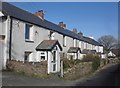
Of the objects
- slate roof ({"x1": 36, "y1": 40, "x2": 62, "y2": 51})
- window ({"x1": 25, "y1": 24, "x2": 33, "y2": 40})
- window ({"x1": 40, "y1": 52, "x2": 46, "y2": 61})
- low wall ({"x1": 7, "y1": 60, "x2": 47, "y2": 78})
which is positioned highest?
Result: window ({"x1": 25, "y1": 24, "x2": 33, "y2": 40})

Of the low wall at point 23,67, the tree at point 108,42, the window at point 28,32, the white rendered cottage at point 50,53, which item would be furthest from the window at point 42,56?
the tree at point 108,42

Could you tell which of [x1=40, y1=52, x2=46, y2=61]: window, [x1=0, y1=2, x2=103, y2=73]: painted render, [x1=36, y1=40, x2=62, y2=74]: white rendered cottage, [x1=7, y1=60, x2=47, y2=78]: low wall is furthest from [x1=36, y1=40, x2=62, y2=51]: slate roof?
[x1=7, y1=60, x2=47, y2=78]: low wall

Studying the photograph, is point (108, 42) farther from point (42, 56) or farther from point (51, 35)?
point (42, 56)

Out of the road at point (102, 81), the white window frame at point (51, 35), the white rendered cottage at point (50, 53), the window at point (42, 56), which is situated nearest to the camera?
→ the road at point (102, 81)

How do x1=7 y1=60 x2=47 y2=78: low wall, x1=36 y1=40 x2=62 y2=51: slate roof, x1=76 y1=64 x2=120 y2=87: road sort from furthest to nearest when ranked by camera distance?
1. x1=36 y1=40 x2=62 y2=51: slate roof
2. x1=7 y1=60 x2=47 y2=78: low wall
3. x1=76 y1=64 x2=120 y2=87: road

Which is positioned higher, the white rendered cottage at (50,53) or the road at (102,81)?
the white rendered cottage at (50,53)

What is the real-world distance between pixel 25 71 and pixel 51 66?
5.96m

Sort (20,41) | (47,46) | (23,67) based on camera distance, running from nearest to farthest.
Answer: (23,67) → (20,41) → (47,46)

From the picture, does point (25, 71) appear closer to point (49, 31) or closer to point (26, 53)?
point (26, 53)

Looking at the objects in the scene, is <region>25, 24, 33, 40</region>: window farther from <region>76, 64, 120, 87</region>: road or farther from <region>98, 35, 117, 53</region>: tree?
<region>98, 35, 117, 53</region>: tree

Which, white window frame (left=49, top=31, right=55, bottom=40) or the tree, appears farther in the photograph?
the tree

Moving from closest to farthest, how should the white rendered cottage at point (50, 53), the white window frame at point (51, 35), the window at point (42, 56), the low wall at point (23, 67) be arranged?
the low wall at point (23, 67), the white rendered cottage at point (50, 53), the window at point (42, 56), the white window frame at point (51, 35)

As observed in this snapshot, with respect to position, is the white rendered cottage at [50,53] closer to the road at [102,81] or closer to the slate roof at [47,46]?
the slate roof at [47,46]

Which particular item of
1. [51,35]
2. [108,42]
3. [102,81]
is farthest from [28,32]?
[108,42]
